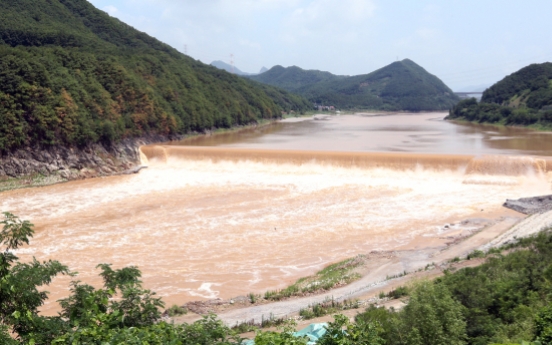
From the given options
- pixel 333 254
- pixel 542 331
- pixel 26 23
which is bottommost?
pixel 333 254

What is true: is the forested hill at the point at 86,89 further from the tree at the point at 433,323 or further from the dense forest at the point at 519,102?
the dense forest at the point at 519,102

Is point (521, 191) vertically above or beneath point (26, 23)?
beneath

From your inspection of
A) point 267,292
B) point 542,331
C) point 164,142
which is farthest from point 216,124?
point 542,331

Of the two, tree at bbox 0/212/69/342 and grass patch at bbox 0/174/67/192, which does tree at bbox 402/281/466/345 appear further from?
grass patch at bbox 0/174/67/192

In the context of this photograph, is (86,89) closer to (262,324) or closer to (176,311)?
(176,311)

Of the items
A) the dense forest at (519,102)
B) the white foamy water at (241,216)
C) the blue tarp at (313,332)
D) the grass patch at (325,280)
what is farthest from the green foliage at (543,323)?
the dense forest at (519,102)

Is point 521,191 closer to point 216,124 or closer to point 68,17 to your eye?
point 216,124

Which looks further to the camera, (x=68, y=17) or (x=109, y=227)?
(x=68, y=17)

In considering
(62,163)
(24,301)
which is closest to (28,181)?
(62,163)
